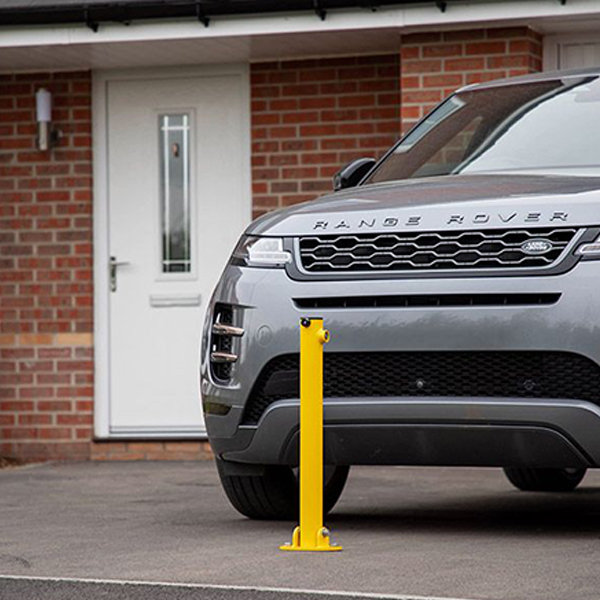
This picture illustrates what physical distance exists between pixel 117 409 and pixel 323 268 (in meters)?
5.63

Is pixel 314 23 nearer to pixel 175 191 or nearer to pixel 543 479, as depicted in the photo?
pixel 175 191

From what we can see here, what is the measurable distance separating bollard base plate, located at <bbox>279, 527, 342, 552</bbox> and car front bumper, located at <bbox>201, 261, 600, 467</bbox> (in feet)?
1.24

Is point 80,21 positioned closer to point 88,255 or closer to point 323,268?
point 88,255

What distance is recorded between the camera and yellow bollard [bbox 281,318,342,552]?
5.61 m

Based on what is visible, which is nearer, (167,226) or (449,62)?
(449,62)

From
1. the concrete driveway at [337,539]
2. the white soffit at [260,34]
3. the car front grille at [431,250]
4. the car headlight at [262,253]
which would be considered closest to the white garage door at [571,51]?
the white soffit at [260,34]

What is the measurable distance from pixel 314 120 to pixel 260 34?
1078mm

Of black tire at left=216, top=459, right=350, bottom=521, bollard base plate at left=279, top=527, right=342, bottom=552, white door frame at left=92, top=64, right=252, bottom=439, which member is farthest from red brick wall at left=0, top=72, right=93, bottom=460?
bollard base plate at left=279, top=527, right=342, bottom=552

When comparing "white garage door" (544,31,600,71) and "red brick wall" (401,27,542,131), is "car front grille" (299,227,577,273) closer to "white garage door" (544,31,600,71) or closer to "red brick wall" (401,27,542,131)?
"red brick wall" (401,27,542,131)

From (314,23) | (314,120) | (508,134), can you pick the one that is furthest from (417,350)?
(314,120)

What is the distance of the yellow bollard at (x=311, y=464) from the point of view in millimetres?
5605

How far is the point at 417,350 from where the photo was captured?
574 centimetres

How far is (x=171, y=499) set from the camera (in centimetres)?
820

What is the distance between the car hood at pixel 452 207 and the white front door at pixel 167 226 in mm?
5016
